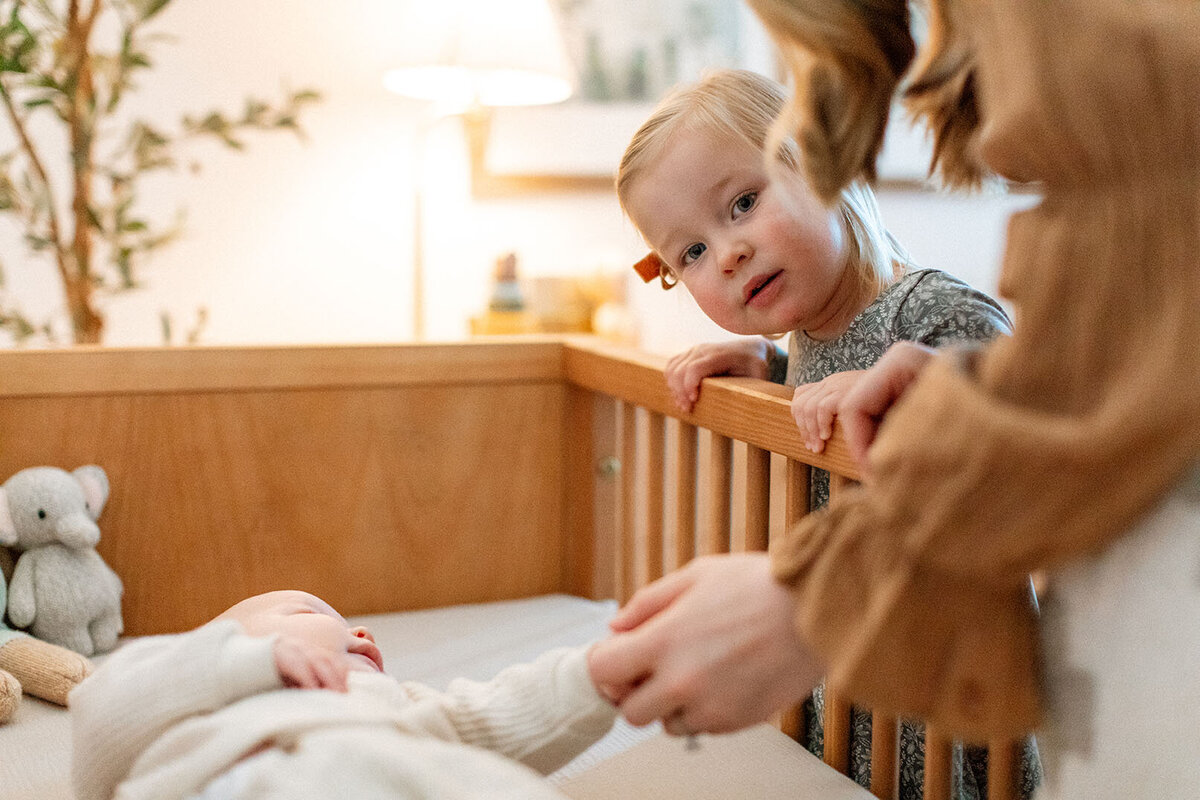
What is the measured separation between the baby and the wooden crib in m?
0.43

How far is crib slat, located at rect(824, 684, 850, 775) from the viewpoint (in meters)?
0.82

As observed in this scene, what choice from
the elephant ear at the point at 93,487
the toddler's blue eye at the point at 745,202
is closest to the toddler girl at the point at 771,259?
the toddler's blue eye at the point at 745,202

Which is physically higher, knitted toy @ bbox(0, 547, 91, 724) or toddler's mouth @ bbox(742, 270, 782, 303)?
toddler's mouth @ bbox(742, 270, 782, 303)

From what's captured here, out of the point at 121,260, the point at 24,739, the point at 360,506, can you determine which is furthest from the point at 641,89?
the point at 24,739

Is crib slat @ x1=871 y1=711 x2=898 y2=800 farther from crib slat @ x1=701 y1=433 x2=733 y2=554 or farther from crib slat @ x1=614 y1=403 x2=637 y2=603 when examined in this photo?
crib slat @ x1=614 y1=403 x2=637 y2=603

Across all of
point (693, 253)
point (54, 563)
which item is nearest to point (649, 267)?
point (693, 253)

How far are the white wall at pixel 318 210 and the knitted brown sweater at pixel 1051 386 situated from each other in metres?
1.65

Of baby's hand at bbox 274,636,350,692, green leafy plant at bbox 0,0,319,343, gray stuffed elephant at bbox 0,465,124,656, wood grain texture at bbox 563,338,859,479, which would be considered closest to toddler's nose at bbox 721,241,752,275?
wood grain texture at bbox 563,338,859,479

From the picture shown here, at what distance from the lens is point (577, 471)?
1.31 m

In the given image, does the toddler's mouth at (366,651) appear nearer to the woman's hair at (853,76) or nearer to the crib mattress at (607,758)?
the crib mattress at (607,758)

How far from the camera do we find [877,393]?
24.5 inches

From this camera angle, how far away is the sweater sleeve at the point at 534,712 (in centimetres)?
57

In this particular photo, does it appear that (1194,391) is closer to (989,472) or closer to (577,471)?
(989,472)

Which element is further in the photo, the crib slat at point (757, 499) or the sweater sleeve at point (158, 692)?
the crib slat at point (757, 499)
